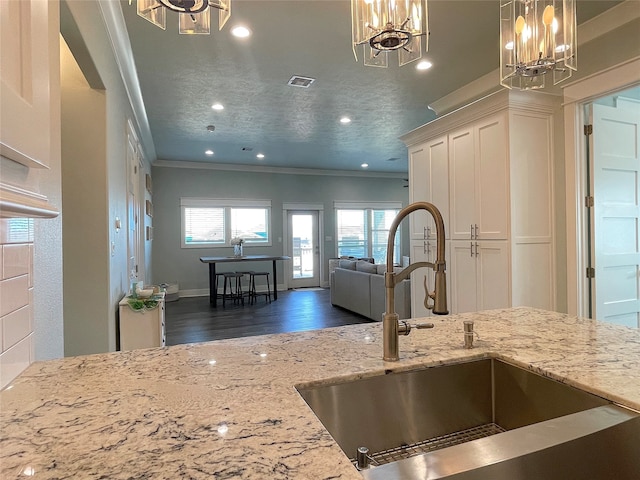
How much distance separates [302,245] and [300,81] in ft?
18.3

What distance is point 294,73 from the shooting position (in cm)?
356

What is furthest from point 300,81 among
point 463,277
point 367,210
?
point 367,210

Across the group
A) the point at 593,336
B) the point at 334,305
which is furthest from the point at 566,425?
the point at 334,305

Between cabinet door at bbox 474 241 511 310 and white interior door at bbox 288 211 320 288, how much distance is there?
583cm

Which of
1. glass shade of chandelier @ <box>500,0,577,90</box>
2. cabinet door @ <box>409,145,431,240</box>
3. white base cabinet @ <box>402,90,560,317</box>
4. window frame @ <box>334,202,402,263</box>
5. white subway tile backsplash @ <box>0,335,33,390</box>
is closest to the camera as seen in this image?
white subway tile backsplash @ <box>0,335,33,390</box>

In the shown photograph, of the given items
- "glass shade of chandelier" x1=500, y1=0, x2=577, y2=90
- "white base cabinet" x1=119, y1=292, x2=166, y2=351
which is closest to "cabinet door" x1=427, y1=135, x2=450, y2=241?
"glass shade of chandelier" x1=500, y1=0, x2=577, y2=90

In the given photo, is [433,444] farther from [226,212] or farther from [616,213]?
[226,212]

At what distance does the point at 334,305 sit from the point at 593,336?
5303mm

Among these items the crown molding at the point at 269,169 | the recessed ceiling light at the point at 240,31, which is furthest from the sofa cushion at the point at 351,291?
the recessed ceiling light at the point at 240,31

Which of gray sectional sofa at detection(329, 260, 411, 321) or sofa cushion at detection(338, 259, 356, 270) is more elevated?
sofa cushion at detection(338, 259, 356, 270)

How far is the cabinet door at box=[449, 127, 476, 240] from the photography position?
3.49m

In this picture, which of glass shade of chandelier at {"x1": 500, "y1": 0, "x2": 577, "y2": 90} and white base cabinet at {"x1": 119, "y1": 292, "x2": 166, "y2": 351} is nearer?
glass shade of chandelier at {"x1": 500, "y1": 0, "x2": 577, "y2": 90}

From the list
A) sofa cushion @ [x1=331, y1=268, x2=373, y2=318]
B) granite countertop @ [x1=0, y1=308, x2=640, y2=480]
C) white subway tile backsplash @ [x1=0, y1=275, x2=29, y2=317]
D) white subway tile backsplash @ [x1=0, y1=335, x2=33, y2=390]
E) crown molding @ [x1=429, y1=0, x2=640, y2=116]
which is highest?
crown molding @ [x1=429, y1=0, x2=640, y2=116]

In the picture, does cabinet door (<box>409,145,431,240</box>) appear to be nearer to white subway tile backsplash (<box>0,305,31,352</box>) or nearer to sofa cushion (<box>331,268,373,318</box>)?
Result: sofa cushion (<box>331,268,373,318</box>)
